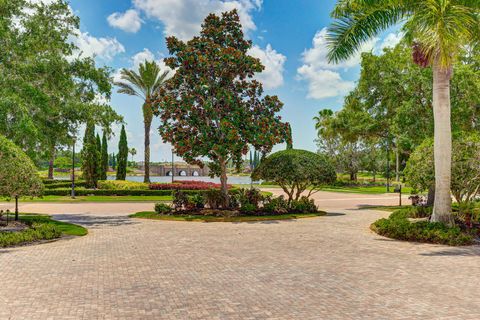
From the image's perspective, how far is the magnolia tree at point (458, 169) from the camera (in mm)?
15875

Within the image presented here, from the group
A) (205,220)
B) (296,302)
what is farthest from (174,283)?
(205,220)

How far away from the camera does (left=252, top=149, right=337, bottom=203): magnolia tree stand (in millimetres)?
21062

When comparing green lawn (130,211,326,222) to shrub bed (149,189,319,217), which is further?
shrub bed (149,189,319,217)

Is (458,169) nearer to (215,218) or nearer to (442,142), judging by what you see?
(442,142)

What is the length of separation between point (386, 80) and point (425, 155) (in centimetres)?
892

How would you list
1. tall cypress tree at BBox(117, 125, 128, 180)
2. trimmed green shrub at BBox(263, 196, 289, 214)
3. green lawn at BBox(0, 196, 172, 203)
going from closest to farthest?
trimmed green shrub at BBox(263, 196, 289, 214) < green lawn at BBox(0, 196, 172, 203) < tall cypress tree at BBox(117, 125, 128, 180)

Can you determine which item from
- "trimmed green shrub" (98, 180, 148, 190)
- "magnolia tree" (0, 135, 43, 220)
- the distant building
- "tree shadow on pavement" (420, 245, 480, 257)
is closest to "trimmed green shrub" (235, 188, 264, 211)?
"magnolia tree" (0, 135, 43, 220)

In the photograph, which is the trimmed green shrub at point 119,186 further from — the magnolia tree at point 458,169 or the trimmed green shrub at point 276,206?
the magnolia tree at point 458,169

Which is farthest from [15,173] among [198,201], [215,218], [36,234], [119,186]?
[119,186]

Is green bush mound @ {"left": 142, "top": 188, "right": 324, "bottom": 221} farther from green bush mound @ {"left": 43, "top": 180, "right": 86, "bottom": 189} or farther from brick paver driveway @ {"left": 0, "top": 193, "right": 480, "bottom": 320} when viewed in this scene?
green bush mound @ {"left": 43, "top": 180, "right": 86, "bottom": 189}

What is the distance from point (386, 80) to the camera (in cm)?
2439

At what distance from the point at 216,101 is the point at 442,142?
11760 millimetres

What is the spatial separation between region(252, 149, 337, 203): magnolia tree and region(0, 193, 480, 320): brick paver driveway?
6.73 m

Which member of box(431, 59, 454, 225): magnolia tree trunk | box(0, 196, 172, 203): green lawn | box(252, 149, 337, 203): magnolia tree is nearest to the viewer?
box(431, 59, 454, 225): magnolia tree trunk
